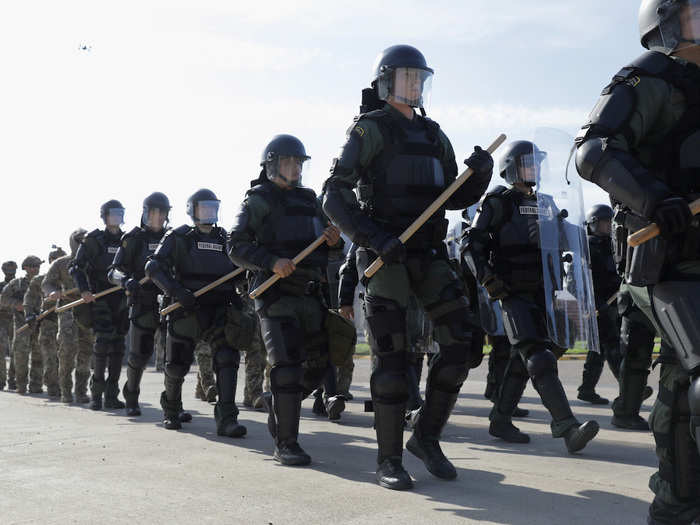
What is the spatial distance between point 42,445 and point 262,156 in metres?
2.62

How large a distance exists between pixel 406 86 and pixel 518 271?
5.70 feet

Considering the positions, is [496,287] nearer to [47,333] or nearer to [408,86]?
[408,86]

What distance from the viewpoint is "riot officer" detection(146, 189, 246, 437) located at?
20.9 feet

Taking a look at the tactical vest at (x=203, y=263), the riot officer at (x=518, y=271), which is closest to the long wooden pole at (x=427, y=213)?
the riot officer at (x=518, y=271)

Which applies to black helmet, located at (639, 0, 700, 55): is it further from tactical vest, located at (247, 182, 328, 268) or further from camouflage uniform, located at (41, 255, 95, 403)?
camouflage uniform, located at (41, 255, 95, 403)

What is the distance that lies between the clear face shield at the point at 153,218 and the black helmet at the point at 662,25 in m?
6.06

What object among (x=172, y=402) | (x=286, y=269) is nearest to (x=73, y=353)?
(x=172, y=402)

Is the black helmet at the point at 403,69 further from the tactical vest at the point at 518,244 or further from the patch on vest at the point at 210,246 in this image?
the patch on vest at the point at 210,246

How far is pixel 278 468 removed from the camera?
14.7 feet

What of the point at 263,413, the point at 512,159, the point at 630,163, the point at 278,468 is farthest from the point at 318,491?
the point at 263,413

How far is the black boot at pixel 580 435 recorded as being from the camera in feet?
15.3

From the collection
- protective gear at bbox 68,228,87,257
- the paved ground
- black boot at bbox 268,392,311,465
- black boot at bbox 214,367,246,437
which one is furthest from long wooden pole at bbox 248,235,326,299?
protective gear at bbox 68,228,87,257

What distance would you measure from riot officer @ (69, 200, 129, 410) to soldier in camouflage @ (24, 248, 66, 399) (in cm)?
167

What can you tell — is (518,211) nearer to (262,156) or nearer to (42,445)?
(262,156)
